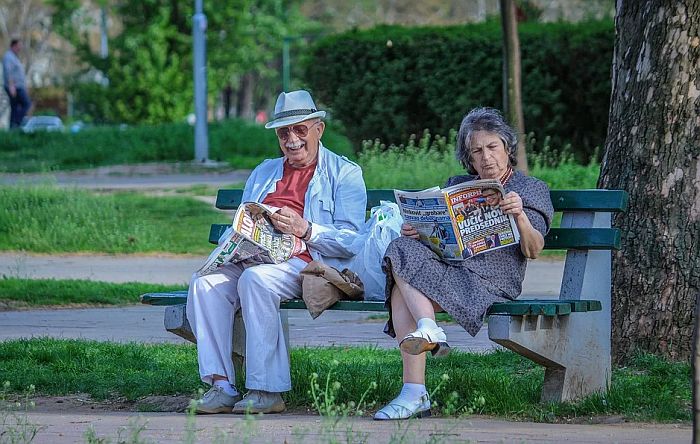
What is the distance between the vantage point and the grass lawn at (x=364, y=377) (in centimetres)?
530

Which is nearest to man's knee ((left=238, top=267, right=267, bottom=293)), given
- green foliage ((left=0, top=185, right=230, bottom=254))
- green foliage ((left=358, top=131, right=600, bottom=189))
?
green foliage ((left=0, top=185, right=230, bottom=254))

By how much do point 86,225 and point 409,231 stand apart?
7119 millimetres

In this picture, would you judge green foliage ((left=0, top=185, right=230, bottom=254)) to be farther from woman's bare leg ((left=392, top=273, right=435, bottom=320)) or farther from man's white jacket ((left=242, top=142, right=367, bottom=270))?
woman's bare leg ((left=392, top=273, right=435, bottom=320))

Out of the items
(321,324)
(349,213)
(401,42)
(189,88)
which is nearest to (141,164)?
(401,42)

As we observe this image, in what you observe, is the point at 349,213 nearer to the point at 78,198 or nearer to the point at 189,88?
the point at 78,198

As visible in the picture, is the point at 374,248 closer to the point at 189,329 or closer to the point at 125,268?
the point at 189,329

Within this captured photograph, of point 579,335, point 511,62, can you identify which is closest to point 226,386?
point 579,335

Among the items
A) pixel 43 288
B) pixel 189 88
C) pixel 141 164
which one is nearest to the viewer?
pixel 43 288

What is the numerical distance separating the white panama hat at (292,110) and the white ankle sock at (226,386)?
113 centimetres

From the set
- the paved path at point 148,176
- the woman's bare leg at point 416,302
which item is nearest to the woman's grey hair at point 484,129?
the woman's bare leg at point 416,302

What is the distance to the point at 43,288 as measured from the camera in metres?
9.20

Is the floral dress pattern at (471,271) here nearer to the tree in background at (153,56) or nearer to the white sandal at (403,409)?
the white sandal at (403,409)

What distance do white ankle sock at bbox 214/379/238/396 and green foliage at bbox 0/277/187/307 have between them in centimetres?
349

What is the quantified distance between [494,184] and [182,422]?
4.96 ft
